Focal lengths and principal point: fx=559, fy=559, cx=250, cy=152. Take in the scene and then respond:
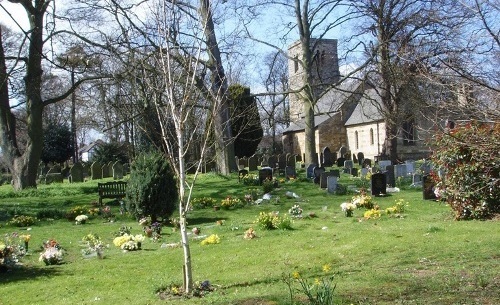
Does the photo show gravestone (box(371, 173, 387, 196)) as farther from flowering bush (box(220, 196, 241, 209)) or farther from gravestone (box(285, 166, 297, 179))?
gravestone (box(285, 166, 297, 179))

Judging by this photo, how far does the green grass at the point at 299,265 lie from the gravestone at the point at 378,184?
4.00m

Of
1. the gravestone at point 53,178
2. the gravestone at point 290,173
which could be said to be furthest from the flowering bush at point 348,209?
the gravestone at point 53,178

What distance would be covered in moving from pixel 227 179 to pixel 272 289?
60.6ft

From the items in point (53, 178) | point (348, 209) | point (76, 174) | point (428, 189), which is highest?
point (76, 174)

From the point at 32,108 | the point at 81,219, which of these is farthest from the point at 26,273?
the point at 32,108

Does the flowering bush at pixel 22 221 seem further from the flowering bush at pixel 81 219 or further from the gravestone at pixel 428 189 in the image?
the gravestone at pixel 428 189

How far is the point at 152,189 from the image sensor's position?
48.2 feet

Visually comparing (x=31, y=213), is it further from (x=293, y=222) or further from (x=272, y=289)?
(x=272, y=289)

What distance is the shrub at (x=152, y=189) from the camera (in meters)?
14.7

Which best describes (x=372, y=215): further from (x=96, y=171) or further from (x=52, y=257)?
(x=96, y=171)

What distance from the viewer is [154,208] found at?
14.7 meters

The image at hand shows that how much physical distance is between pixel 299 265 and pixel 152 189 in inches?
277

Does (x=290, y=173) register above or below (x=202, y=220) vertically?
above

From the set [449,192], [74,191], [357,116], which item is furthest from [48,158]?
[449,192]
